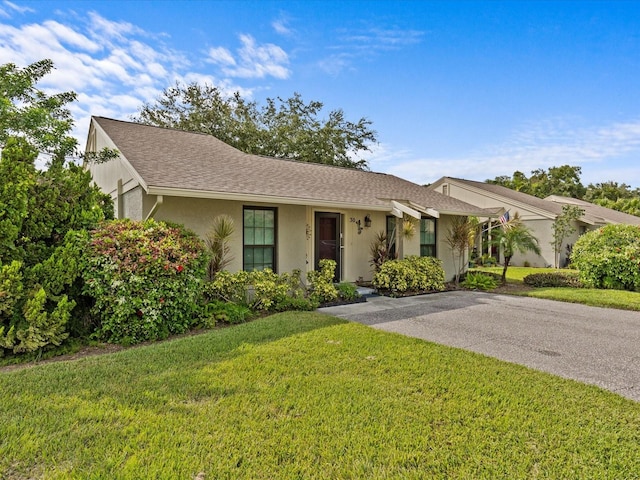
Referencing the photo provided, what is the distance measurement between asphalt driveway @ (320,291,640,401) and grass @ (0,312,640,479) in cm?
64

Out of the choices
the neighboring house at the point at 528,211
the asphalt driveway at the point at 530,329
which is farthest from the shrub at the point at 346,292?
the neighboring house at the point at 528,211

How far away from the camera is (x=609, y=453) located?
8.42 feet

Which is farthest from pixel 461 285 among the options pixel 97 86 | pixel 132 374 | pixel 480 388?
pixel 97 86

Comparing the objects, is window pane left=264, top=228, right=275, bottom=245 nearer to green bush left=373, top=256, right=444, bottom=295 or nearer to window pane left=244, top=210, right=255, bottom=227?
window pane left=244, top=210, right=255, bottom=227

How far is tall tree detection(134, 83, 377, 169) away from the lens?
22.7 m

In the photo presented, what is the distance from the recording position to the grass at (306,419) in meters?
2.41

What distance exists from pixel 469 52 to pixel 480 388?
11778mm

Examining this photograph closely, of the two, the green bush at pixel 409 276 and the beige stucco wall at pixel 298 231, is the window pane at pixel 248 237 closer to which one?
the beige stucco wall at pixel 298 231

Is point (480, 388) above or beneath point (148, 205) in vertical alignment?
beneath

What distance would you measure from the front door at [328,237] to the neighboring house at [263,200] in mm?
29

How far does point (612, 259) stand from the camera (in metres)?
10.7

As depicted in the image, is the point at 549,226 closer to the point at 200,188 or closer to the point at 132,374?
the point at 200,188

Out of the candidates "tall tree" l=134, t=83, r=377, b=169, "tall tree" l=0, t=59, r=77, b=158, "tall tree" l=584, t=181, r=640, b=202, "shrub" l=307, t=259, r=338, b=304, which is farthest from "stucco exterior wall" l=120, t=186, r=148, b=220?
"tall tree" l=584, t=181, r=640, b=202

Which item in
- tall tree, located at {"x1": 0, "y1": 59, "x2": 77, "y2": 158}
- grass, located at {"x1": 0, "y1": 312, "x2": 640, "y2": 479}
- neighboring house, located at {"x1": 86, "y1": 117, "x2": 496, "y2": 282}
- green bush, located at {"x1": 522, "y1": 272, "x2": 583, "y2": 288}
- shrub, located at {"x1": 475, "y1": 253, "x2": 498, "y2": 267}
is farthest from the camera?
shrub, located at {"x1": 475, "y1": 253, "x2": 498, "y2": 267}
